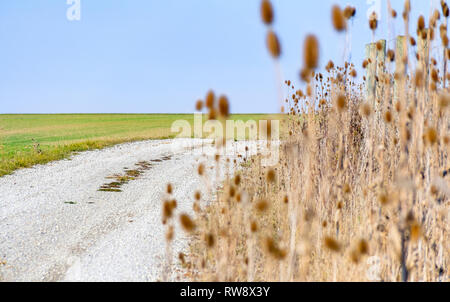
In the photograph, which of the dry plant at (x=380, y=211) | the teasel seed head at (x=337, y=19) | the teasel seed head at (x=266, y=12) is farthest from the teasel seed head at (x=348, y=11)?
the teasel seed head at (x=266, y=12)

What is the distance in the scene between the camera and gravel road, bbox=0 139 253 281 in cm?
443

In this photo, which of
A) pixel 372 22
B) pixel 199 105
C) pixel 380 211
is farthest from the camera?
pixel 380 211

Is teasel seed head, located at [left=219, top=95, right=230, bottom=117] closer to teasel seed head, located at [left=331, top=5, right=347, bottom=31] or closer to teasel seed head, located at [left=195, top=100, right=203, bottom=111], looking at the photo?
teasel seed head, located at [left=195, top=100, right=203, bottom=111]

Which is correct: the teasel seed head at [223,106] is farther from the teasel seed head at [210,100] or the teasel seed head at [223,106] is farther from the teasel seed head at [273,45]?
the teasel seed head at [273,45]

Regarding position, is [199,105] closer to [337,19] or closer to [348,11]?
[337,19]

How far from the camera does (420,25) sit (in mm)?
2939

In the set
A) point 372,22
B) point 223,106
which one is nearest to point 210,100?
point 223,106

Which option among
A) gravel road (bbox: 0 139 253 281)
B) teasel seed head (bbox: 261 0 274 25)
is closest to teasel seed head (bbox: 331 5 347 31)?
teasel seed head (bbox: 261 0 274 25)

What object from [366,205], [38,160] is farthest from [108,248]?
[38,160]

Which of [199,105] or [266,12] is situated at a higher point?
[266,12]

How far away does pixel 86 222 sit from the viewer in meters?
6.16

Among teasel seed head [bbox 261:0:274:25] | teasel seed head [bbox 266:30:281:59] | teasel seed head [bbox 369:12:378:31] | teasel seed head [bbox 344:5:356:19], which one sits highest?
teasel seed head [bbox 344:5:356:19]
